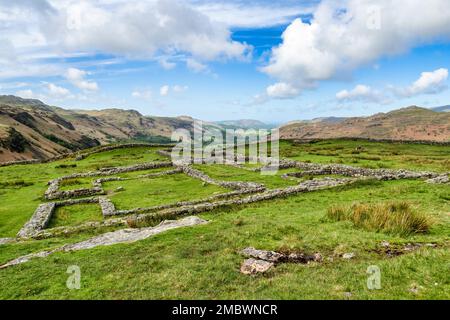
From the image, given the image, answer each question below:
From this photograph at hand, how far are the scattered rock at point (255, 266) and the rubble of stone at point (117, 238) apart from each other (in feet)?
19.2

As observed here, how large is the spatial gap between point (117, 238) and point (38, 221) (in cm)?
898

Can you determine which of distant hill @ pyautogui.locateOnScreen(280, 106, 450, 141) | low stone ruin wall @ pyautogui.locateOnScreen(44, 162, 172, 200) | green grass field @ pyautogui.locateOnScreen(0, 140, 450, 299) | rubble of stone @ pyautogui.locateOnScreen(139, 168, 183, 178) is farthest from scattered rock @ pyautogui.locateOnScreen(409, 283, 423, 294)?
distant hill @ pyautogui.locateOnScreen(280, 106, 450, 141)

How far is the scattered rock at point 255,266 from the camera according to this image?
10.1 meters

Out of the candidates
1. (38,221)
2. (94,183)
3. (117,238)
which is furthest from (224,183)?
(117,238)

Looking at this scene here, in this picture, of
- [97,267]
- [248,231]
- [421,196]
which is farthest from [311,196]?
[97,267]

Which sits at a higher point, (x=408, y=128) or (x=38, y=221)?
(x=408, y=128)

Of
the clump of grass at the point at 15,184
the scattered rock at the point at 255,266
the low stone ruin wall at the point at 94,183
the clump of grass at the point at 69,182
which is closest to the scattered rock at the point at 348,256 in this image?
the scattered rock at the point at 255,266

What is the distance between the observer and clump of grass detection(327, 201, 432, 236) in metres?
12.7

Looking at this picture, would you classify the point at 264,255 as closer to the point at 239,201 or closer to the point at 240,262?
the point at 240,262

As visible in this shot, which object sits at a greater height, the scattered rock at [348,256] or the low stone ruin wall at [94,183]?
the scattered rock at [348,256]

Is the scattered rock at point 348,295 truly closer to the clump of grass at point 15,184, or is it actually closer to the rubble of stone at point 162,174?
the rubble of stone at point 162,174

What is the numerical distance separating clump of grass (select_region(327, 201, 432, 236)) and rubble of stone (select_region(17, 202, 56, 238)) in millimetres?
17115

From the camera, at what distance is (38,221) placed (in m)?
20.8

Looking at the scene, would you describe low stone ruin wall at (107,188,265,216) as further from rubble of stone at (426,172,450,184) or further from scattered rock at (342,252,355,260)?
rubble of stone at (426,172,450,184)
